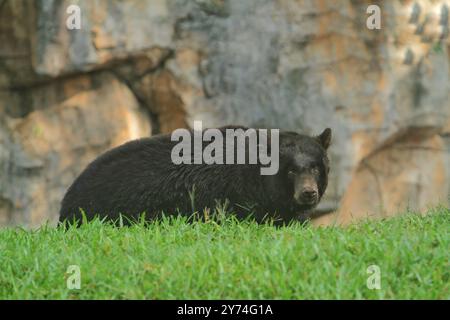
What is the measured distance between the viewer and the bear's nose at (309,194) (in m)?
7.77

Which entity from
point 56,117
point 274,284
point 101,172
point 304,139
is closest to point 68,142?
point 56,117

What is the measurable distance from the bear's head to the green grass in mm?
1202

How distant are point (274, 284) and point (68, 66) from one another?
23.5ft

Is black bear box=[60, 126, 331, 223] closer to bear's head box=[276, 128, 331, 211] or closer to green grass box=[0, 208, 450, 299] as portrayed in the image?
bear's head box=[276, 128, 331, 211]

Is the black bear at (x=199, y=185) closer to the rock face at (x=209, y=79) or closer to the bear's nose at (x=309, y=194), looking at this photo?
the bear's nose at (x=309, y=194)

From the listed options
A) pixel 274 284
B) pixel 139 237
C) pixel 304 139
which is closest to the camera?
pixel 274 284

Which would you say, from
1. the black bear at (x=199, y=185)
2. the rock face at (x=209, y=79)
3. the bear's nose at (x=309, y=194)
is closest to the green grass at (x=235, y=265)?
the bear's nose at (x=309, y=194)

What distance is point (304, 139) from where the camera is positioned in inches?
319

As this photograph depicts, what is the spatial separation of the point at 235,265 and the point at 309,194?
7.57 feet

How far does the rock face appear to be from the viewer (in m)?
12.0

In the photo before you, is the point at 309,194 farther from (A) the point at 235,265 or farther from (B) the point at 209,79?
(B) the point at 209,79

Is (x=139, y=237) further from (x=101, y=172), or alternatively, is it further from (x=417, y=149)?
(x=417, y=149)

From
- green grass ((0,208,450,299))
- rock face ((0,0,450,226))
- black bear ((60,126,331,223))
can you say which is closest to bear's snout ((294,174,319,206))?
black bear ((60,126,331,223))

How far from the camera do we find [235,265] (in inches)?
220
